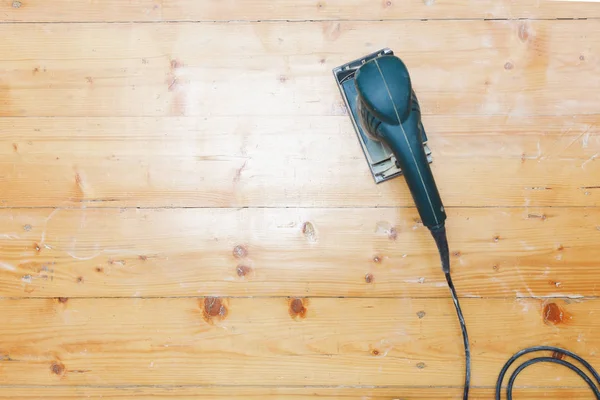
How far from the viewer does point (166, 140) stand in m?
0.92

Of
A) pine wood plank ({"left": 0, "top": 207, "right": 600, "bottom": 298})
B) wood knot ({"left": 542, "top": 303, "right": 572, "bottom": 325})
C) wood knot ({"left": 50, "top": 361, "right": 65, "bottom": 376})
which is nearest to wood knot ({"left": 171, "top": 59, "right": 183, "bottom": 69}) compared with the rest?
pine wood plank ({"left": 0, "top": 207, "right": 600, "bottom": 298})

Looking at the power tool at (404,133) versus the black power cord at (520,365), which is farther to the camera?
the black power cord at (520,365)

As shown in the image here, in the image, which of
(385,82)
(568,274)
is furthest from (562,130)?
(385,82)

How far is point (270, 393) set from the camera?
902mm

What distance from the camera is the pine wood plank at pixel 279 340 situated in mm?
895

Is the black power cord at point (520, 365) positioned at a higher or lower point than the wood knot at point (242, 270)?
lower

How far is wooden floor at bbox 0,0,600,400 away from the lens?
90 cm

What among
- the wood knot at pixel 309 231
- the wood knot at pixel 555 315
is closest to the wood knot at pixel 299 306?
the wood knot at pixel 309 231

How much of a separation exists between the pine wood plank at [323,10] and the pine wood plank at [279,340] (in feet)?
1.75

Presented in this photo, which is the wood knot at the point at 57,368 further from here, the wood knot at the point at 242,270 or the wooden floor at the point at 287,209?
the wood knot at the point at 242,270

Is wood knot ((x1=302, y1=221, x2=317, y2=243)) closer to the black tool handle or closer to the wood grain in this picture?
the wood grain

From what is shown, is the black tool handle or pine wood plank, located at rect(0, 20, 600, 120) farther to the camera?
pine wood plank, located at rect(0, 20, 600, 120)

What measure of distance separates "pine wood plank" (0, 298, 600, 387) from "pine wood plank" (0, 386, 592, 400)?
0.01 m

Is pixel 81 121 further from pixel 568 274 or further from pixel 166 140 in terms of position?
pixel 568 274
